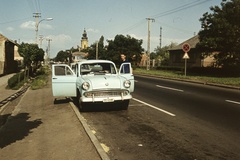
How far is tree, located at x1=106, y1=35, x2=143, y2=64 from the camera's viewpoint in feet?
214

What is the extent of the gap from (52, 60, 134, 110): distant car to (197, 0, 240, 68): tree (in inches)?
645

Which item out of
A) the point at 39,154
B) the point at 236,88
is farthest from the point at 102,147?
the point at 236,88

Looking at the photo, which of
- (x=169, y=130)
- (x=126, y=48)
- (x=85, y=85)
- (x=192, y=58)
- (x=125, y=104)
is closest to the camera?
(x=169, y=130)

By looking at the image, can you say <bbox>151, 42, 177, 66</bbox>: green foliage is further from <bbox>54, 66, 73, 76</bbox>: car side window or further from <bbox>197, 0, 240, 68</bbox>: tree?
<bbox>54, 66, 73, 76</bbox>: car side window

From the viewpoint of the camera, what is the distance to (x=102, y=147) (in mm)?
5398

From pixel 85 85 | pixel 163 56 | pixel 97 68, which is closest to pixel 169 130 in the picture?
pixel 85 85

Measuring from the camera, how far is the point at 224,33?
2427 centimetres

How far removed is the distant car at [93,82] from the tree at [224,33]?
1639cm

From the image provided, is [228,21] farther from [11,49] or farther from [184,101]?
[11,49]

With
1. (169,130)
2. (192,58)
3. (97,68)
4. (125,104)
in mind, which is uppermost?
(192,58)

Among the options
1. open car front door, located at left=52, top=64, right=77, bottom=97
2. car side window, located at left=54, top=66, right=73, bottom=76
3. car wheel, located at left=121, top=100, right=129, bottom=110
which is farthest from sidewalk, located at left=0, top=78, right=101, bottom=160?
car wheel, located at left=121, top=100, right=129, bottom=110

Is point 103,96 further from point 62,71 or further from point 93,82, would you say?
point 62,71

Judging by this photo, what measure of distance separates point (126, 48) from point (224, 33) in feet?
138

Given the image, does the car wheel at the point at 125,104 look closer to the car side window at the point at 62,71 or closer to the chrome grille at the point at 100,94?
the chrome grille at the point at 100,94
